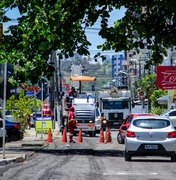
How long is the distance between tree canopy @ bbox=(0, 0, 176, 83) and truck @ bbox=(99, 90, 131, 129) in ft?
107

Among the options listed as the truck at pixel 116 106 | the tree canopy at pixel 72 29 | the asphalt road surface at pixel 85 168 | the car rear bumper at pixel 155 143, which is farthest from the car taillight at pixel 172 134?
the truck at pixel 116 106

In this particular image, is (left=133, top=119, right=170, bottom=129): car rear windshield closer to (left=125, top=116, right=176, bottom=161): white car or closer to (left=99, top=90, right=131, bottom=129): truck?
(left=125, top=116, right=176, bottom=161): white car

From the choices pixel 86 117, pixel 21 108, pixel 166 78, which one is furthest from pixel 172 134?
pixel 166 78

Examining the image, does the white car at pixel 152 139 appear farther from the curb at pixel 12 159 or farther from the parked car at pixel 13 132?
the parked car at pixel 13 132

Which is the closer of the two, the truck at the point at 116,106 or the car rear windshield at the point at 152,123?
the car rear windshield at the point at 152,123

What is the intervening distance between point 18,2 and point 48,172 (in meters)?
6.71

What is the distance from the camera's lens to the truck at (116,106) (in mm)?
58000

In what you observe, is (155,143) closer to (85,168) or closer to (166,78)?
(85,168)

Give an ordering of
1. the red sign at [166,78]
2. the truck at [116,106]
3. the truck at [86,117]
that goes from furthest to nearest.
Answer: the truck at [116,106] → the red sign at [166,78] → the truck at [86,117]

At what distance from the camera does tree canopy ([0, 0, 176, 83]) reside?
21156 mm

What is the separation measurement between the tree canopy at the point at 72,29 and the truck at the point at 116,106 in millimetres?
32462

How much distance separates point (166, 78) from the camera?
4894 cm

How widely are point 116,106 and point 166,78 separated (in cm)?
1018

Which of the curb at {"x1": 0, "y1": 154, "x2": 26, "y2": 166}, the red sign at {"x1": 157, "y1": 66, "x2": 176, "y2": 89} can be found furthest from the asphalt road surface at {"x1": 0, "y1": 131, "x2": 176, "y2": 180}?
the red sign at {"x1": 157, "y1": 66, "x2": 176, "y2": 89}
